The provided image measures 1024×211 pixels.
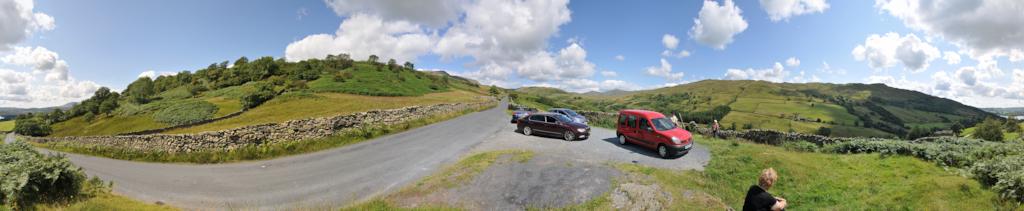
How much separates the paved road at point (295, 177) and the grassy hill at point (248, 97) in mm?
31204

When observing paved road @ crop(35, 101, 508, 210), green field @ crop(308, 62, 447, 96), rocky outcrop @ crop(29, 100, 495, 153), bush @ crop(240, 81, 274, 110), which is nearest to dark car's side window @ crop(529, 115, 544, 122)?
paved road @ crop(35, 101, 508, 210)

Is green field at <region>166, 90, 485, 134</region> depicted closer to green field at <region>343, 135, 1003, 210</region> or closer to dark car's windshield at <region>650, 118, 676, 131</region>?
dark car's windshield at <region>650, 118, 676, 131</region>

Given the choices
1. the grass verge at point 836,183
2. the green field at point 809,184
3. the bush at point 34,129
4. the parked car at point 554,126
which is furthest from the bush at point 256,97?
the grass verge at point 836,183

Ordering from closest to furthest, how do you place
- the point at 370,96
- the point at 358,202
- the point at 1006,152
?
the point at 358,202, the point at 1006,152, the point at 370,96

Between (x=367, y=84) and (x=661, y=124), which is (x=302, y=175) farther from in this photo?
(x=367, y=84)

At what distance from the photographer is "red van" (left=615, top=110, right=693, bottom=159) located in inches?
540

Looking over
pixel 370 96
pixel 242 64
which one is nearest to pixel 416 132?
pixel 370 96

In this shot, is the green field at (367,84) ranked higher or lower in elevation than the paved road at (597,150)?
higher

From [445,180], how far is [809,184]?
34.0 ft

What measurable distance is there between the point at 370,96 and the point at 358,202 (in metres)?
66.0

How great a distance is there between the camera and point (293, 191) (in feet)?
33.7

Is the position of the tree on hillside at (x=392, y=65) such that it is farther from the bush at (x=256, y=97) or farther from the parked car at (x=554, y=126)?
the parked car at (x=554, y=126)

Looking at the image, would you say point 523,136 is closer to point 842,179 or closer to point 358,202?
point 358,202

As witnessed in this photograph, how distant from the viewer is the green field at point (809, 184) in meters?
7.77
